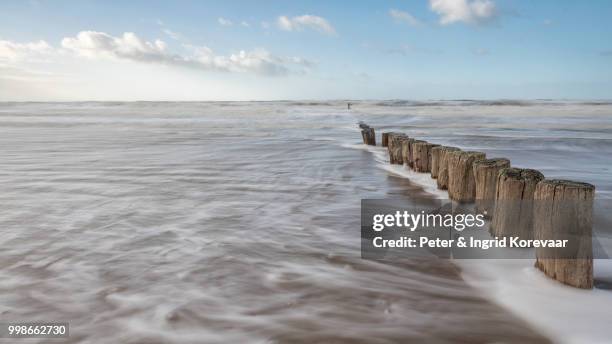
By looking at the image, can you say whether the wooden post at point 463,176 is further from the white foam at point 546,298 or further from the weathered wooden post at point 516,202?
the white foam at point 546,298

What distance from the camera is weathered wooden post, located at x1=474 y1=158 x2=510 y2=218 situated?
4.77 metres

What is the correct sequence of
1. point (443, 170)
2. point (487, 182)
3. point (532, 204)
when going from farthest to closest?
point (443, 170) → point (487, 182) → point (532, 204)

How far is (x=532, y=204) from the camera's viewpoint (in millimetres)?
3961

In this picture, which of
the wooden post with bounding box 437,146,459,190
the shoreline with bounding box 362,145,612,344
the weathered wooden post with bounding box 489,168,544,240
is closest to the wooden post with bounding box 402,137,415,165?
the wooden post with bounding box 437,146,459,190

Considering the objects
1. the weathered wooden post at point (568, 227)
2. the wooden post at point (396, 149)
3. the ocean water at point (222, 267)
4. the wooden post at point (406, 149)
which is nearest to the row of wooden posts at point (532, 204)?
the weathered wooden post at point (568, 227)

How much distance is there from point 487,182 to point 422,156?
3.25 meters

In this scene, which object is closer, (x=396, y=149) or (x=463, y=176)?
(x=463, y=176)

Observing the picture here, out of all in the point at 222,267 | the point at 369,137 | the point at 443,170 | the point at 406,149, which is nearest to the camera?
the point at 222,267

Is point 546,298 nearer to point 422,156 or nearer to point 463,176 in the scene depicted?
point 463,176

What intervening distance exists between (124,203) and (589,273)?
5.08m

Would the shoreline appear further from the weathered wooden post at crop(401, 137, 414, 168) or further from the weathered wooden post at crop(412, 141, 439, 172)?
the weathered wooden post at crop(401, 137, 414, 168)

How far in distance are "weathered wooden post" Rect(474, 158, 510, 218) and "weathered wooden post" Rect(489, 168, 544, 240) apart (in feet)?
1.76

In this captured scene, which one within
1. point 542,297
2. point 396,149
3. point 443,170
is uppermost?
point 396,149

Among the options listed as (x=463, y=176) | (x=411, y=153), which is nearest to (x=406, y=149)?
(x=411, y=153)
